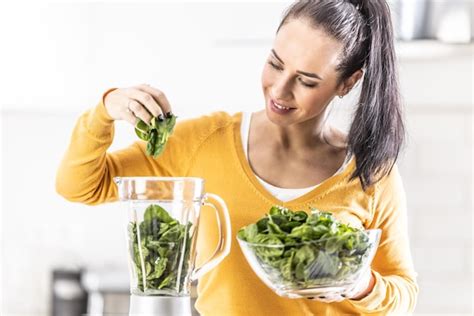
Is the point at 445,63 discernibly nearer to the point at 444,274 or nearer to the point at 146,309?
the point at 444,274

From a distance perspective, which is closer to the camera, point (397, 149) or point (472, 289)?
point (397, 149)

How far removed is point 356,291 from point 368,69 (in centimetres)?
43

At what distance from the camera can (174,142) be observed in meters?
1.55

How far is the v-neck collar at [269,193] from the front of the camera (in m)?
1.52

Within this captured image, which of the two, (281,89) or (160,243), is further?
(281,89)

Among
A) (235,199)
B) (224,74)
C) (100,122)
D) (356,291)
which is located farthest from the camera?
(224,74)

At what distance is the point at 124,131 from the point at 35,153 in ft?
0.93

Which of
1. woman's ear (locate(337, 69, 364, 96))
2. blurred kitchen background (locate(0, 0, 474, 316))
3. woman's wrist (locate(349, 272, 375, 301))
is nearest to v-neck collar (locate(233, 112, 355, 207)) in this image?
woman's ear (locate(337, 69, 364, 96))

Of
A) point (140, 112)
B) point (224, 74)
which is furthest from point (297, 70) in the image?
point (224, 74)

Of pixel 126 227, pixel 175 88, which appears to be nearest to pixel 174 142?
pixel 126 227

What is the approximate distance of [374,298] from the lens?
1.35 m

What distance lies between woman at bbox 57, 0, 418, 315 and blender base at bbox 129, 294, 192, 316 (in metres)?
0.27

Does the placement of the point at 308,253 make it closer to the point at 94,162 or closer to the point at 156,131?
the point at 156,131

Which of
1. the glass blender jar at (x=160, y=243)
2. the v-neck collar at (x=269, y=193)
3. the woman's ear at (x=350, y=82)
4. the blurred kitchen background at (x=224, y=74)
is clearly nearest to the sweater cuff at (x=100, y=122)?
the glass blender jar at (x=160, y=243)
